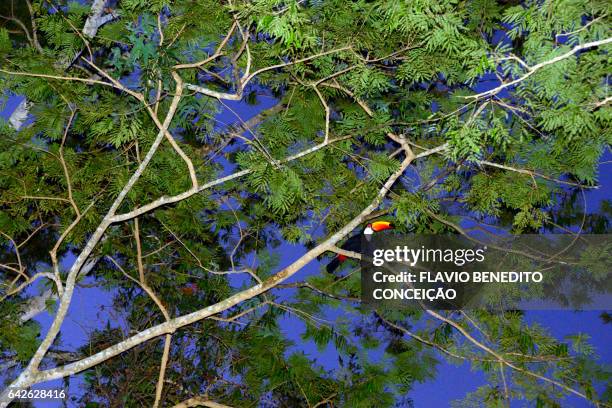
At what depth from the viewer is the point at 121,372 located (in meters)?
5.61

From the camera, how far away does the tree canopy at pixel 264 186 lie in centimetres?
433

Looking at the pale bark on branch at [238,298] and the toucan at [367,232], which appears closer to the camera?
the pale bark on branch at [238,298]

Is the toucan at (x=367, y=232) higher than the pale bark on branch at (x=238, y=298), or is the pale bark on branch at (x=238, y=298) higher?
the toucan at (x=367, y=232)

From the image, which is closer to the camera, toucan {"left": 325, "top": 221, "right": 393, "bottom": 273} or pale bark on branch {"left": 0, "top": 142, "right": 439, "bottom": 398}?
pale bark on branch {"left": 0, "top": 142, "right": 439, "bottom": 398}

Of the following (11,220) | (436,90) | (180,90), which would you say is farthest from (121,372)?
(436,90)

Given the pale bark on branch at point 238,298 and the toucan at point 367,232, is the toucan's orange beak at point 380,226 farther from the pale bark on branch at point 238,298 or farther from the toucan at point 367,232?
the pale bark on branch at point 238,298

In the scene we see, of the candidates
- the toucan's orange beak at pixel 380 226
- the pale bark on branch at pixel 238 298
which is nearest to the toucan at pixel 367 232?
the toucan's orange beak at pixel 380 226

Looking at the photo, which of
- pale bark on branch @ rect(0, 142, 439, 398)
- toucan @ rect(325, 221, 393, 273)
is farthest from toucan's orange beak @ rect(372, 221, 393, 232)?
pale bark on branch @ rect(0, 142, 439, 398)

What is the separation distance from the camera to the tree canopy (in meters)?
4.33

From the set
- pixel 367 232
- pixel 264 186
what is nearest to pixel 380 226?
pixel 367 232

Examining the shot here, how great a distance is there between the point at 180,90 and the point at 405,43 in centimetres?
157

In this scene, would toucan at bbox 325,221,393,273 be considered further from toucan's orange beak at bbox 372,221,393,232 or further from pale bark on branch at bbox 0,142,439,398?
pale bark on branch at bbox 0,142,439,398

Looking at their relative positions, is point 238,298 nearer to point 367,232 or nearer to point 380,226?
point 367,232

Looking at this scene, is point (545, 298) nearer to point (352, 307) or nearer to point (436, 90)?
point (352, 307)
